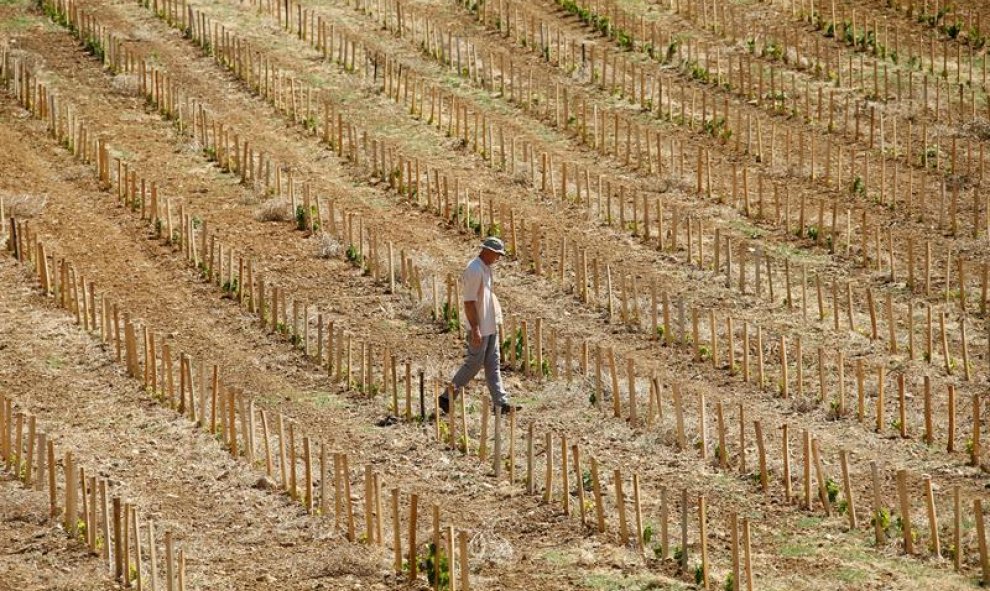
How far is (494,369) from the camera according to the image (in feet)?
53.0

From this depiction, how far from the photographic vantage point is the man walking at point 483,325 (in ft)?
52.0

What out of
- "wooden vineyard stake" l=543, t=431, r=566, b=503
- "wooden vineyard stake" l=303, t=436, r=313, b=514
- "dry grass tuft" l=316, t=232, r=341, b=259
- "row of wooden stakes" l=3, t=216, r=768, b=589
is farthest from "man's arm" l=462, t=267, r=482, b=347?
"dry grass tuft" l=316, t=232, r=341, b=259

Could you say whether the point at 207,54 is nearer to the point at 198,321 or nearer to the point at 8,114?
the point at 8,114

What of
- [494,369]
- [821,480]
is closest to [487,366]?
[494,369]

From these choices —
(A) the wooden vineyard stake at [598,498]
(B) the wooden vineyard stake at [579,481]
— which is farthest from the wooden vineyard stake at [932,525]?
(B) the wooden vineyard stake at [579,481]

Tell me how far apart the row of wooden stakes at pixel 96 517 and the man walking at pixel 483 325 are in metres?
3.46

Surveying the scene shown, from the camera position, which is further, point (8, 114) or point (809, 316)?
point (8, 114)

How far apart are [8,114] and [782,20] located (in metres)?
13.3

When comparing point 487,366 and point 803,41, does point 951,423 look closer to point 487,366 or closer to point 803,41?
point 487,366

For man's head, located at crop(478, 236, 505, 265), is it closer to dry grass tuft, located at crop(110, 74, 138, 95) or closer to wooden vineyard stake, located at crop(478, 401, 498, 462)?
wooden vineyard stake, located at crop(478, 401, 498, 462)

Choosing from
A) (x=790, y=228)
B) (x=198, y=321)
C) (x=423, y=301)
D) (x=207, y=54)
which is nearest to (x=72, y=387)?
(x=198, y=321)

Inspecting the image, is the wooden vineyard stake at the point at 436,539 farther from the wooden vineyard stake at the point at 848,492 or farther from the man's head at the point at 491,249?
the man's head at the point at 491,249

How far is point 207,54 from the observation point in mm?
29031

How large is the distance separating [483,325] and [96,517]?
420cm
